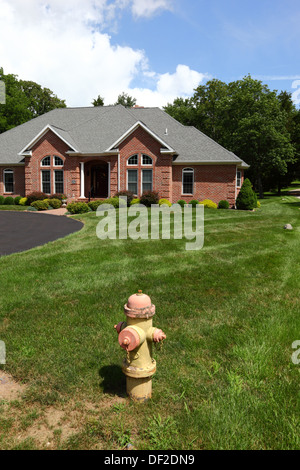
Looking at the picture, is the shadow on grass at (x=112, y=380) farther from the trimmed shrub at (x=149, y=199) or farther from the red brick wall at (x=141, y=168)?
the red brick wall at (x=141, y=168)

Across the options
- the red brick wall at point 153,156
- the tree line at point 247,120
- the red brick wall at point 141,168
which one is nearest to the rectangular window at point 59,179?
the red brick wall at point 141,168

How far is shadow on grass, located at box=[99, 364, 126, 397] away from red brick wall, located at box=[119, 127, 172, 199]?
24263 millimetres

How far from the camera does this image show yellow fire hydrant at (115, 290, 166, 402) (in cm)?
Answer: 332

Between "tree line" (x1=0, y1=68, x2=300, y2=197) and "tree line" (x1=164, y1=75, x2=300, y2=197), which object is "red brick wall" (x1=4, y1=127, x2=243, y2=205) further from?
"tree line" (x1=164, y1=75, x2=300, y2=197)

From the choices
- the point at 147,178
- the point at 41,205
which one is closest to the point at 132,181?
the point at 147,178

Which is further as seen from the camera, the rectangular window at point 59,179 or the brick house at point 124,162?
the rectangular window at point 59,179

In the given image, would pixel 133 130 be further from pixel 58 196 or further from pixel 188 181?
pixel 58 196

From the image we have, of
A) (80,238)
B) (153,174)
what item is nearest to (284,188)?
(153,174)

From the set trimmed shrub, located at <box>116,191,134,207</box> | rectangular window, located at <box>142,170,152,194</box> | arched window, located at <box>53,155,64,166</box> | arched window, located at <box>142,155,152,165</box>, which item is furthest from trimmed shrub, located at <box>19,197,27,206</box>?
arched window, located at <box>142,155,152,165</box>

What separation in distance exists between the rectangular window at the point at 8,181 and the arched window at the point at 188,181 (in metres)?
17.2

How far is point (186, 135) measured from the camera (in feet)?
101

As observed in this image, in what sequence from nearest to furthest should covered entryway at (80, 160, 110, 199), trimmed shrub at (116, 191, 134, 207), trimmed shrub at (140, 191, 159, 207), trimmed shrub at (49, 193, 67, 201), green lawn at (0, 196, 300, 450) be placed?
green lawn at (0, 196, 300, 450) < trimmed shrub at (140, 191, 159, 207) < trimmed shrub at (116, 191, 134, 207) < trimmed shrub at (49, 193, 67, 201) < covered entryway at (80, 160, 110, 199)

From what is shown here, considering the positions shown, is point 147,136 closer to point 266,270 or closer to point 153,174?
point 153,174

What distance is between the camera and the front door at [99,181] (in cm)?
3259
